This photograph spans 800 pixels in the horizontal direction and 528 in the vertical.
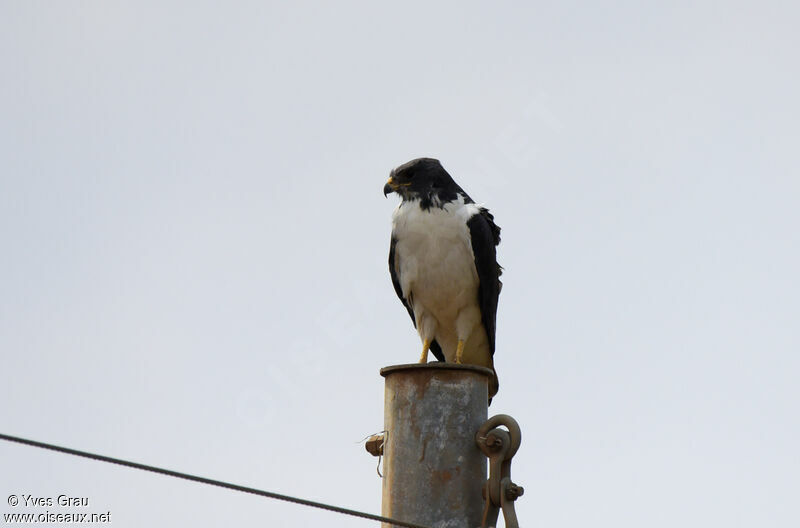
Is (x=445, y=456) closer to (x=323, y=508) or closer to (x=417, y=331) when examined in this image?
(x=323, y=508)

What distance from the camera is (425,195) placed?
8523mm

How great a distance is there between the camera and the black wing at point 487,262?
8.48m

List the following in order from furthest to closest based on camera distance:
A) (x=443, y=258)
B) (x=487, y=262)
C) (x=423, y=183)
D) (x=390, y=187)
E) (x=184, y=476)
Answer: (x=390, y=187), (x=423, y=183), (x=487, y=262), (x=443, y=258), (x=184, y=476)

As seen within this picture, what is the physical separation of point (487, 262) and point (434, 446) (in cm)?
354

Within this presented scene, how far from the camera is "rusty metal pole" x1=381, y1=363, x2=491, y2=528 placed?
505 centimetres

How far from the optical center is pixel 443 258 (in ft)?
27.5

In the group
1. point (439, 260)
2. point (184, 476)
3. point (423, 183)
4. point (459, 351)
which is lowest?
point (184, 476)

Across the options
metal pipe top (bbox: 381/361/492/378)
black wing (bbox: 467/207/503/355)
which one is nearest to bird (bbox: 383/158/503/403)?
black wing (bbox: 467/207/503/355)

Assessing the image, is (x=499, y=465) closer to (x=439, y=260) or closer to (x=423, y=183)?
(x=439, y=260)

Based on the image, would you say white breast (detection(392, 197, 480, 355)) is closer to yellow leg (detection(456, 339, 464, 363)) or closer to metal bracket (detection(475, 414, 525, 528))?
yellow leg (detection(456, 339, 464, 363))

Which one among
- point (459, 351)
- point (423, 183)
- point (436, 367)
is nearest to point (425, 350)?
point (459, 351)

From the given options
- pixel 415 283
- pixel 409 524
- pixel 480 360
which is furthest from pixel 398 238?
pixel 409 524

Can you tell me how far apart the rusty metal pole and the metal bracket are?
0.05 m

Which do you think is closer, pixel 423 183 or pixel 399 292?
pixel 423 183
